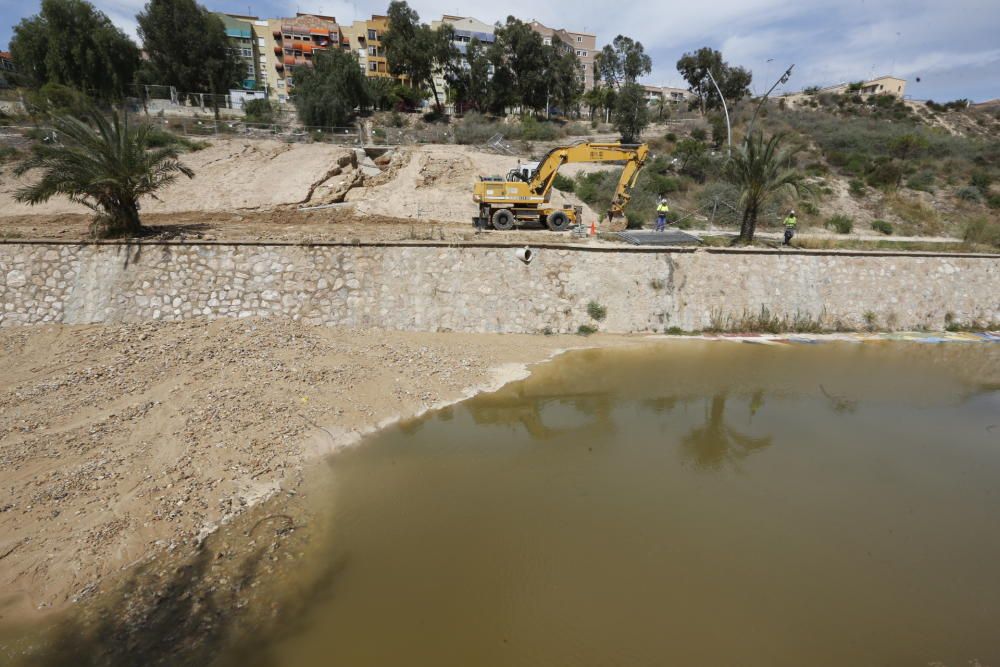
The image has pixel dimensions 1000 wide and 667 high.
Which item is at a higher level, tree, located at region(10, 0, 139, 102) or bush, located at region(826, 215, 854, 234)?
tree, located at region(10, 0, 139, 102)

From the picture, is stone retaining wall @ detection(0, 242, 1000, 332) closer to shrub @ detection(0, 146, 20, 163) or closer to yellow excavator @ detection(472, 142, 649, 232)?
yellow excavator @ detection(472, 142, 649, 232)

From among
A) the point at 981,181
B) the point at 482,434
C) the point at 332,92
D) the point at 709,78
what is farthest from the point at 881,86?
the point at 482,434

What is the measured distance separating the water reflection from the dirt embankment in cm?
482

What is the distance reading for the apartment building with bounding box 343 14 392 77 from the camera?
62375 mm

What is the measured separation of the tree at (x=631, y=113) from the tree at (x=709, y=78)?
17666mm

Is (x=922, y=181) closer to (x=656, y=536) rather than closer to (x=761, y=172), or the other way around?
(x=761, y=172)

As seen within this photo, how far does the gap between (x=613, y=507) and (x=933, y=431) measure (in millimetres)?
8141

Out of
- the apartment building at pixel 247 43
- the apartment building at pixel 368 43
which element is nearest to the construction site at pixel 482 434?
the apartment building at pixel 247 43

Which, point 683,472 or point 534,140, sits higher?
point 534,140

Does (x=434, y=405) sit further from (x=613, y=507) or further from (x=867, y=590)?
(x=867, y=590)

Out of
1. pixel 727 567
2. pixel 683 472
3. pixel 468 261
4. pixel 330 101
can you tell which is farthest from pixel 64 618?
pixel 330 101

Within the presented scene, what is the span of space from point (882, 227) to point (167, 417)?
1256 inches

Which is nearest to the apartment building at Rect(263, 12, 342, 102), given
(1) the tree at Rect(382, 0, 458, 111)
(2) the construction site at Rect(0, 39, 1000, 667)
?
(1) the tree at Rect(382, 0, 458, 111)

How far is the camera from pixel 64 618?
5.58 metres
